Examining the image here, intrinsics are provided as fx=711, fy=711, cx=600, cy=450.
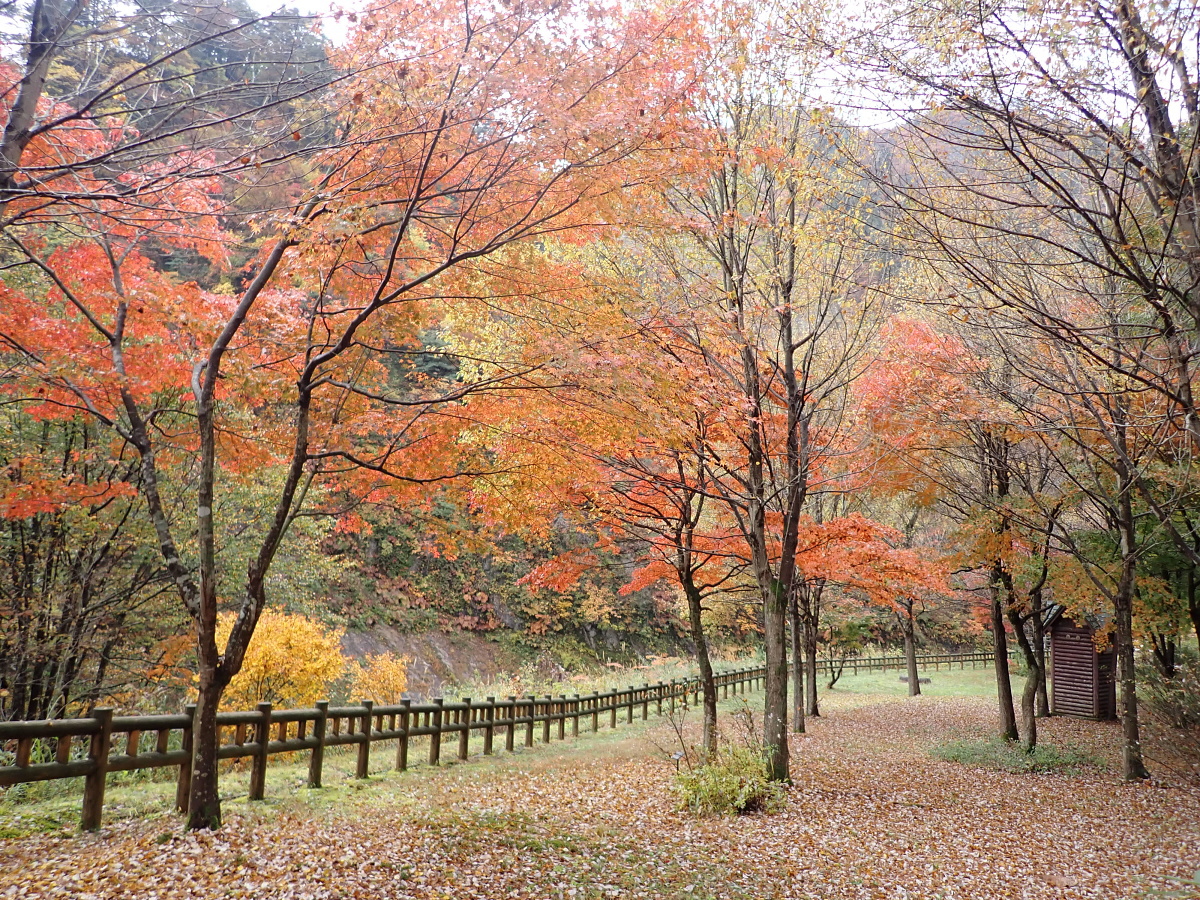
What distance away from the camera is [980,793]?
10.9 metres

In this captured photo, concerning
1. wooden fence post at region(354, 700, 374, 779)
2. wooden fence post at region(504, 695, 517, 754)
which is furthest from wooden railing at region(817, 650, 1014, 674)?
wooden fence post at region(354, 700, 374, 779)

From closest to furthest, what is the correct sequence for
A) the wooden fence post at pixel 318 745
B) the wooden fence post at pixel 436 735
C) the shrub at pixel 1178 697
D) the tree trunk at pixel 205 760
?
the tree trunk at pixel 205 760 < the wooden fence post at pixel 318 745 < the shrub at pixel 1178 697 < the wooden fence post at pixel 436 735

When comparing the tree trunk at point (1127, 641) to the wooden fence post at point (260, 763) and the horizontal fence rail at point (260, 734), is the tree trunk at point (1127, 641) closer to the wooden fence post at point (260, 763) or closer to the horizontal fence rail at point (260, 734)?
the horizontal fence rail at point (260, 734)

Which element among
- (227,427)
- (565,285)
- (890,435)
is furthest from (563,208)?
(890,435)

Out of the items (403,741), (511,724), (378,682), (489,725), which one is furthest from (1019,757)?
(378,682)

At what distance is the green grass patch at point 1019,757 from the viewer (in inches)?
510

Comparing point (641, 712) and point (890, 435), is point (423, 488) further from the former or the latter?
point (641, 712)

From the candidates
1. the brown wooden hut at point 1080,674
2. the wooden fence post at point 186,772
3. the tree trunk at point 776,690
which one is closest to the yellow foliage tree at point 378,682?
the tree trunk at point 776,690

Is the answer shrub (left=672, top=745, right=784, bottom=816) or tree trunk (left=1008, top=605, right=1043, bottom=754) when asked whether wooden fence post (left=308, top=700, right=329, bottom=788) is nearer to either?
shrub (left=672, top=745, right=784, bottom=816)

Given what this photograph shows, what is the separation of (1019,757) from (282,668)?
45.1ft

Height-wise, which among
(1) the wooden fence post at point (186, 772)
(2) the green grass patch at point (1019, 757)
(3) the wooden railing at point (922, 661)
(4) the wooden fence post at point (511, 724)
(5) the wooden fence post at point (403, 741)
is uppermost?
(1) the wooden fence post at point (186, 772)

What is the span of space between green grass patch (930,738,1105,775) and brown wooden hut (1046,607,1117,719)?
686cm

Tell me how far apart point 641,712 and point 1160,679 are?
12510 millimetres

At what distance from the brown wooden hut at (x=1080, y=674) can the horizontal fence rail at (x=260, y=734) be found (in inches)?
513
